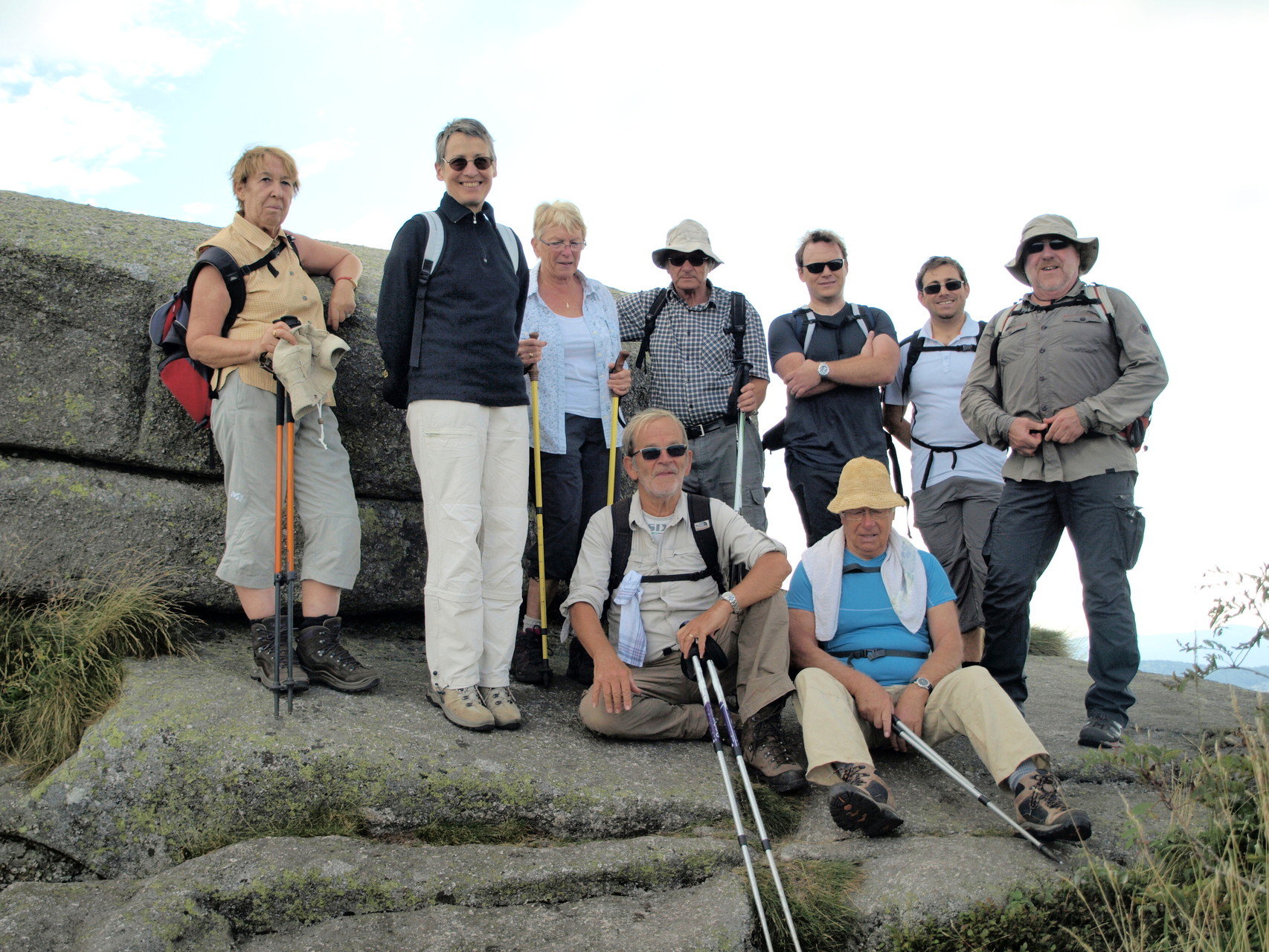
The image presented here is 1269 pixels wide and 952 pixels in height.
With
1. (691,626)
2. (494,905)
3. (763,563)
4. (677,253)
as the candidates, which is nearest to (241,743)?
(494,905)

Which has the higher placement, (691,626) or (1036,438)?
(1036,438)

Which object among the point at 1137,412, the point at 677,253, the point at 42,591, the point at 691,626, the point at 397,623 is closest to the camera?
the point at 691,626

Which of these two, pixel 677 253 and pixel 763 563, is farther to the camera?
pixel 677 253

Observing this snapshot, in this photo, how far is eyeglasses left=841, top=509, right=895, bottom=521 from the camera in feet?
19.7

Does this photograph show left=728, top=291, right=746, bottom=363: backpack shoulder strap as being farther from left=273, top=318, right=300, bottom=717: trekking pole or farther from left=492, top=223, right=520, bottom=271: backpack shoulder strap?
left=273, top=318, right=300, bottom=717: trekking pole

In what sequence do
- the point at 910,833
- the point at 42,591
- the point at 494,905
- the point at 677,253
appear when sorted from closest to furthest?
the point at 494,905 < the point at 910,833 < the point at 42,591 < the point at 677,253

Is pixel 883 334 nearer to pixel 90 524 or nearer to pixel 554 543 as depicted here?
pixel 554 543

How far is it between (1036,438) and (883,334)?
1443 mm

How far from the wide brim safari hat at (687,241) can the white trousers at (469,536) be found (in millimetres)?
2098

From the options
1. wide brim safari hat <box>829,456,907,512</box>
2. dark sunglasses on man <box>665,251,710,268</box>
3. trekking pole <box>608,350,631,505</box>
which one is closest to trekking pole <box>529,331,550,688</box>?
trekking pole <box>608,350,631,505</box>

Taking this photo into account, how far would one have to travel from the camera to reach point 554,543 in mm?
→ 7207

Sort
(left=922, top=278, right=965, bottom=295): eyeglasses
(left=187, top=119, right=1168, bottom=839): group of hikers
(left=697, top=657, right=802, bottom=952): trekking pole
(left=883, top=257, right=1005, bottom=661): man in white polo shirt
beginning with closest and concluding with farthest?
(left=697, top=657, right=802, bottom=952): trekking pole → (left=187, top=119, right=1168, bottom=839): group of hikers → (left=883, top=257, right=1005, bottom=661): man in white polo shirt → (left=922, top=278, right=965, bottom=295): eyeglasses

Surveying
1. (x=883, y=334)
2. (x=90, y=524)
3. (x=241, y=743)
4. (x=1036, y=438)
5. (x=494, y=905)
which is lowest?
(x=494, y=905)

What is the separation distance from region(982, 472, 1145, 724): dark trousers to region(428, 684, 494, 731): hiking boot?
333 centimetres
